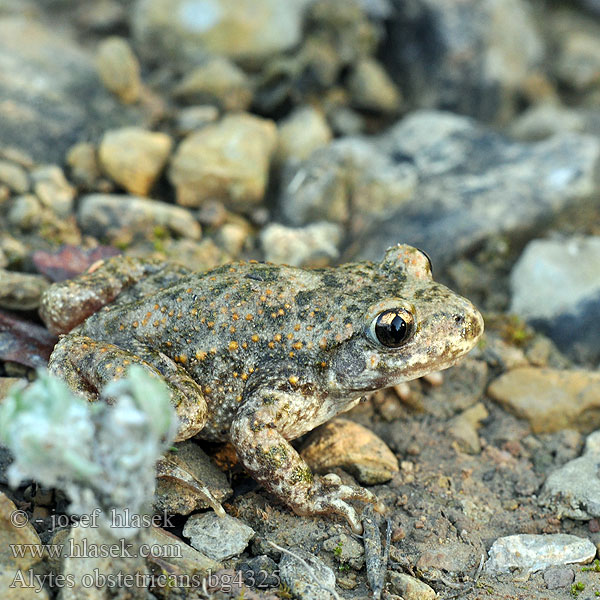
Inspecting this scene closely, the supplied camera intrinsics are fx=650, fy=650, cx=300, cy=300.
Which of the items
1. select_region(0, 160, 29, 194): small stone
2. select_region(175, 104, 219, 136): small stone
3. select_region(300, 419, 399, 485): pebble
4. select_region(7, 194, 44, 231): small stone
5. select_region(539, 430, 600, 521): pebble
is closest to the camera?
select_region(539, 430, 600, 521): pebble

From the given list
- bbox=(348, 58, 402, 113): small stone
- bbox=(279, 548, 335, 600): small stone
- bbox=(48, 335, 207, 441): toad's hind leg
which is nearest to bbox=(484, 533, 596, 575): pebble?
bbox=(279, 548, 335, 600): small stone

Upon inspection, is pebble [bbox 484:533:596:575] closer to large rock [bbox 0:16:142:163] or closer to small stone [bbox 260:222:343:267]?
small stone [bbox 260:222:343:267]

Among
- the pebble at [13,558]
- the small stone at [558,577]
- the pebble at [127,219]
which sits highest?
the pebble at [13,558]

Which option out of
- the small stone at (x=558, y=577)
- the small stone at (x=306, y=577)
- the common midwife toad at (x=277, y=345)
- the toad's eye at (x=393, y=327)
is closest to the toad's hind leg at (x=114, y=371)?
the common midwife toad at (x=277, y=345)

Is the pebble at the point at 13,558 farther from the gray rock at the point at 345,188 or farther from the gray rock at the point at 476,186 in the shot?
the gray rock at the point at 345,188

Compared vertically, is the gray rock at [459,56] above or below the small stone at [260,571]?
above

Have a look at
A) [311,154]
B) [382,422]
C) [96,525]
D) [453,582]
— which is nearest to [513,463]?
[382,422]

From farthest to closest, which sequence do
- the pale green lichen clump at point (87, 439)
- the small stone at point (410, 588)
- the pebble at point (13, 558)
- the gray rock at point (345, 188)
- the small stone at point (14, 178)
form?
the gray rock at point (345, 188) < the small stone at point (14, 178) < the small stone at point (410, 588) < the pebble at point (13, 558) < the pale green lichen clump at point (87, 439)
